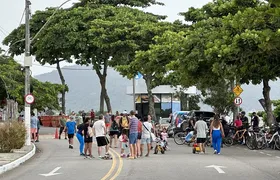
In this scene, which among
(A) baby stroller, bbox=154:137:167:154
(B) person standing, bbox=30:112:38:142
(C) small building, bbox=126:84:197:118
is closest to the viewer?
(A) baby stroller, bbox=154:137:167:154

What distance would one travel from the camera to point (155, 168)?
1912 cm

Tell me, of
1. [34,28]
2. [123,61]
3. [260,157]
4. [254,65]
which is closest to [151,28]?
[123,61]

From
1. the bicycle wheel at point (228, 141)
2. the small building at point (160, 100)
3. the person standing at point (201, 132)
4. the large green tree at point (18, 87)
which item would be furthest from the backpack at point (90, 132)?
the small building at point (160, 100)

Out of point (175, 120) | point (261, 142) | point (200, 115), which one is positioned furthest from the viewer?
point (175, 120)

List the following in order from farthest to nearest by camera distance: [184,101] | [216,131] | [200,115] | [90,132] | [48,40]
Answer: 1. [184,101]
2. [48,40]
3. [200,115]
4. [216,131]
5. [90,132]

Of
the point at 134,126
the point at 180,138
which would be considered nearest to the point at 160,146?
the point at 134,126

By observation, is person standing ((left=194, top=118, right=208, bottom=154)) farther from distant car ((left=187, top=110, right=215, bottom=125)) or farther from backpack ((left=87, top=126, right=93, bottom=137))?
distant car ((left=187, top=110, right=215, bottom=125))

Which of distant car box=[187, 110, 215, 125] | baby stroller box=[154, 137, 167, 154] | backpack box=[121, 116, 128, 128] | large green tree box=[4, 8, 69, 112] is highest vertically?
large green tree box=[4, 8, 69, 112]

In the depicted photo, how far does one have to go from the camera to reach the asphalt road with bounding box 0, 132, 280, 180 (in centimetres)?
1692

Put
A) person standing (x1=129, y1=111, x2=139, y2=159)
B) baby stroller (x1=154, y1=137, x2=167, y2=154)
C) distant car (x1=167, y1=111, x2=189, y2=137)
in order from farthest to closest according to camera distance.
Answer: distant car (x1=167, y1=111, x2=189, y2=137) < baby stroller (x1=154, y1=137, x2=167, y2=154) < person standing (x1=129, y1=111, x2=139, y2=159)

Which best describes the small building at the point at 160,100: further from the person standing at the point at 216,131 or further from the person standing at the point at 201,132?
the person standing at the point at 216,131

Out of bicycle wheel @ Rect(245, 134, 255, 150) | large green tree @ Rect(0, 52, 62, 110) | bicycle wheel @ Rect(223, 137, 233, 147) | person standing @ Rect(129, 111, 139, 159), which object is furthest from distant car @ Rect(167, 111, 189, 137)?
person standing @ Rect(129, 111, 139, 159)

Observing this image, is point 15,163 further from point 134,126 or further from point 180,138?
point 180,138

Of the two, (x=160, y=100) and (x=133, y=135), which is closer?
(x=133, y=135)
